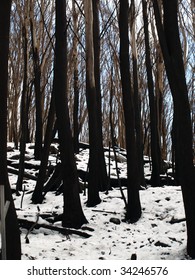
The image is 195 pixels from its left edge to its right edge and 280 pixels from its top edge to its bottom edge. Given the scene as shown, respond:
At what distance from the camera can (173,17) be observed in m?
4.09

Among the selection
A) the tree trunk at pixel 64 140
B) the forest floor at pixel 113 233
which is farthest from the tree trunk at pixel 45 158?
the tree trunk at pixel 64 140

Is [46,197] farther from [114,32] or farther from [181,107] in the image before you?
[114,32]

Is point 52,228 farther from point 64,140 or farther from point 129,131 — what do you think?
point 129,131

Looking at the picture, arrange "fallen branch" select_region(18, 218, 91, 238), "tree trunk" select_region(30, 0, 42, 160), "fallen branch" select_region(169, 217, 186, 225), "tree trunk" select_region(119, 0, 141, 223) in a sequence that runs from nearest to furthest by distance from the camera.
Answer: "fallen branch" select_region(18, 218, 91, 238) → "fallen branch" select_region(169, 217, 186, 225) → "tree trunk" select_region(119, 0, 141, 223) → "tree trunk" select_region(30, 0, 42, 160)

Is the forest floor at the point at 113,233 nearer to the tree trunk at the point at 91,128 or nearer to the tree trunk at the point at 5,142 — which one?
the tree trunk at the point at 91,128

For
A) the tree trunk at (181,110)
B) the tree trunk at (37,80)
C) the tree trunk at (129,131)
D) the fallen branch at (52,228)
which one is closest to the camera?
the tree trunk at (181,110)

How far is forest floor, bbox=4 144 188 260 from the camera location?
4.33 metres

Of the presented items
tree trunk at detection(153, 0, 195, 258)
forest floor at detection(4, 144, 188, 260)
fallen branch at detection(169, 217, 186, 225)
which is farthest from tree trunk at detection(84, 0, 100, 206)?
tree trunk at detection(153, 0, 195, 258)

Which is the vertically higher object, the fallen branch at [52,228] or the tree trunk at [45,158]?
the tree trunk at [45,158]

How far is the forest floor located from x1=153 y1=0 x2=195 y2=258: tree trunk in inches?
21.8

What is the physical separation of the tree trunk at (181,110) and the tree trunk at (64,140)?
6.40 feet

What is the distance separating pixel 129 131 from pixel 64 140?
1178 millimetres

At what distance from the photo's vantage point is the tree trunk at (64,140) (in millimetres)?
5473

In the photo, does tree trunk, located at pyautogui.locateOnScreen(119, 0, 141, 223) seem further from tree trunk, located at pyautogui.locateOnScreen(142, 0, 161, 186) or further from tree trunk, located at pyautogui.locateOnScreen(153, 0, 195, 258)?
tree trunk, located at pyautogui.locateOnScreen(142, 0, 161, 186)
